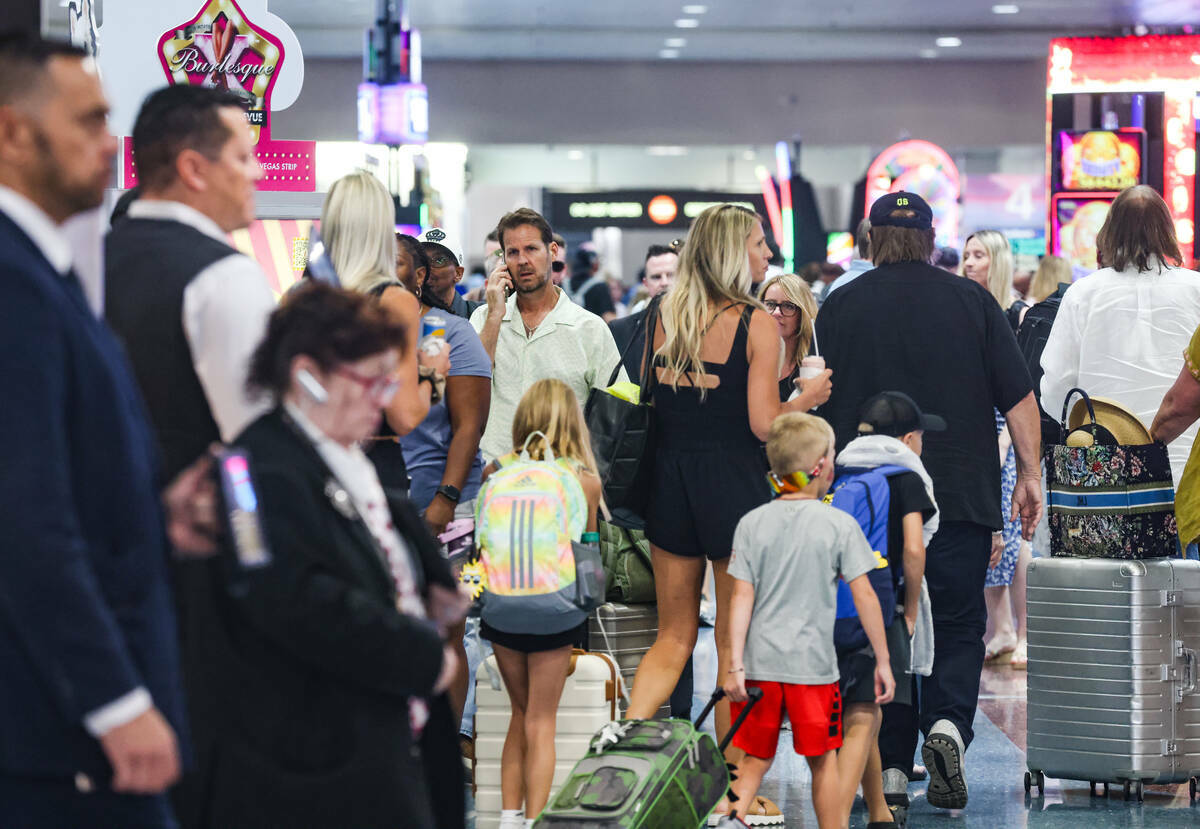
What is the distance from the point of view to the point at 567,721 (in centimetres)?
490

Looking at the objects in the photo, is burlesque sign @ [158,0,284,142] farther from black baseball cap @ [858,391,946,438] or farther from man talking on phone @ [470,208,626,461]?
black baseball cap @ [858,391,946,438]

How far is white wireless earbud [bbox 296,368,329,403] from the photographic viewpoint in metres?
2.28

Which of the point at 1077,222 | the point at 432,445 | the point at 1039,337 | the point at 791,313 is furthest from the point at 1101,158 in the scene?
the point at 432,445

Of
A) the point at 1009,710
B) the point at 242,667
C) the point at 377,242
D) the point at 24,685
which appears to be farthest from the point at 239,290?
the point at 1009,710

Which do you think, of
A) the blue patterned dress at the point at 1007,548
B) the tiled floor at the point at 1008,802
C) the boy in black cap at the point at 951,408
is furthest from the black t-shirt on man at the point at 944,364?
the blue patterned dress at the point at 1007,548

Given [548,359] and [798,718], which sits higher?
[548,359]

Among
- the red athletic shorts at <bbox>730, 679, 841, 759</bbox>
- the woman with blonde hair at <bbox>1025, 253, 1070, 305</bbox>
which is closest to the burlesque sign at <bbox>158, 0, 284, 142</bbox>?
the red athletic shorts at <bbox>730, 679, 841, 759</bbox>

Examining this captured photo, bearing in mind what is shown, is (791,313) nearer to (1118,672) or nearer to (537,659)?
(1118,672)

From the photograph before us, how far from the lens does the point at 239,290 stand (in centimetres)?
265

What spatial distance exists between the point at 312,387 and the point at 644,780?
2.05 metres

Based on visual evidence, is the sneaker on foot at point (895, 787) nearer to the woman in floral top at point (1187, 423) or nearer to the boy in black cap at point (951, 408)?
the boy in black cap at point (951, 408)

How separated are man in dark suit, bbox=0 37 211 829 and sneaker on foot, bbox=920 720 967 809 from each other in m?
3.44

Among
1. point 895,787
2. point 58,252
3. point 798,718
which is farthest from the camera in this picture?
point 895,787

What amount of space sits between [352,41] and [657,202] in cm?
522
